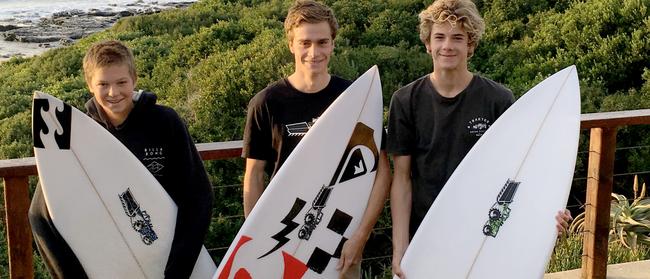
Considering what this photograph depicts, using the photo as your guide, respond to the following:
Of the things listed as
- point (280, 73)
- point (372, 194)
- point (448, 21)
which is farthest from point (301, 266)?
point (280, 73)

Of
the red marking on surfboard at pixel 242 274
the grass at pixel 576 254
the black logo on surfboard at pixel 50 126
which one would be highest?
the black logo on surfboard at pixel 50 126

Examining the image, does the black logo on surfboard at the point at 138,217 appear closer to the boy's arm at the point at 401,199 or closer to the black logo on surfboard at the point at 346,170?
the black logo on surfboard at the point at 346,170

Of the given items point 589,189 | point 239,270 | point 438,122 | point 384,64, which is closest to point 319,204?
point 239,270

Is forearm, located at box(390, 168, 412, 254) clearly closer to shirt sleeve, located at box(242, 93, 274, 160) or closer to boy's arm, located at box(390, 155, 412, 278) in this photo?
boy's arm, located at box(390, 155, 412, 278)

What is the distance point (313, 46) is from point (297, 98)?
0.17 metres

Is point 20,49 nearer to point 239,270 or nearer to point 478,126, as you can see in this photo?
point 239,270

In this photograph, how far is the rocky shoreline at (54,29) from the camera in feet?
51.0

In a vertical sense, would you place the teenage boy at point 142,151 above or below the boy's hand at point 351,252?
above

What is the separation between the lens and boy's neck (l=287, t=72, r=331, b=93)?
2516 millimetres

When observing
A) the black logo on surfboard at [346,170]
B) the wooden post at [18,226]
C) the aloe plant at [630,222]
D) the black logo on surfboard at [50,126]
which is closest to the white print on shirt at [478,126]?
the black logo on surfboard at [346,170]

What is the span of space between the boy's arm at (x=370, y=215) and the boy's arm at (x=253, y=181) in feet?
1.14

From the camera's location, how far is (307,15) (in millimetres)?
2494

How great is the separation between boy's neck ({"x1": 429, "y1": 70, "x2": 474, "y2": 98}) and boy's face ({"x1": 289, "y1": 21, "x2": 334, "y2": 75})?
14.2 inches

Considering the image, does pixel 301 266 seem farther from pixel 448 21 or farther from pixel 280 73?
pixel 280 73
